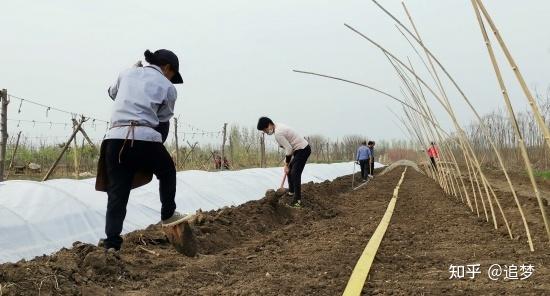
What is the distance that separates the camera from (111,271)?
2.84 meters

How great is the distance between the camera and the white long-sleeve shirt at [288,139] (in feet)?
21.5

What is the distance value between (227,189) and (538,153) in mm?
15165

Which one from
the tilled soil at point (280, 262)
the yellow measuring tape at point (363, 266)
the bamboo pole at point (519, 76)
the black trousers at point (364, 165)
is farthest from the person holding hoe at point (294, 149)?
the black trousers at point (364, 165)

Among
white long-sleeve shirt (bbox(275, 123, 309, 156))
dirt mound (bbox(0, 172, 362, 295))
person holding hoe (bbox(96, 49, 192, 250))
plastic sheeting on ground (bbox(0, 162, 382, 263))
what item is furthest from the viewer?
white long-sleeve shirt (bbox(275, 123, 309, 156))

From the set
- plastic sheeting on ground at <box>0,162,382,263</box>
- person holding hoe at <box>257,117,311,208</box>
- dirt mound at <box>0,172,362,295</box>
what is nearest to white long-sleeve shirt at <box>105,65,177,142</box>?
dirt mound at <box>0,172,362,295</box>

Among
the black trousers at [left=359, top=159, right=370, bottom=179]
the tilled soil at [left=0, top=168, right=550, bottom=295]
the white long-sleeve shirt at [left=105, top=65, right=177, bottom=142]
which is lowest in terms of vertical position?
the tilled soil at [left=0, top=168, right=550, bottom=295]

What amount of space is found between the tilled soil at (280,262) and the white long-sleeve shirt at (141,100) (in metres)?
0.70

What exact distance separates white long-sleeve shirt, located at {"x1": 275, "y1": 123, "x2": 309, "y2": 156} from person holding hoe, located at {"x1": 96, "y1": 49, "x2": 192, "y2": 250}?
329 cm

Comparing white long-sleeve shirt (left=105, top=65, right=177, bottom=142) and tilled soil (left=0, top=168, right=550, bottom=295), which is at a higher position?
white long-sleeve shirt (left=105, top=65, right=177, bottom=142)

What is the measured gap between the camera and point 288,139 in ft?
21.7

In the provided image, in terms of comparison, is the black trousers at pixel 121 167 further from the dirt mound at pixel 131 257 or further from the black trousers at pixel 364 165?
the black trousers at pixel 364 165

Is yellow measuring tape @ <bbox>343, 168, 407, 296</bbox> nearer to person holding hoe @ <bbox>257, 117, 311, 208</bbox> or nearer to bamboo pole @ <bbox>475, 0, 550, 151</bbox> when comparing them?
bamboo pole @ <bbox>475, 0, 550, 151</bbox>

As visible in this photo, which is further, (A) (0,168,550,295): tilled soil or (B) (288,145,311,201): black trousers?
(B) (288,145,311,201): black trousers

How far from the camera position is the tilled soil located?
2.50 m
